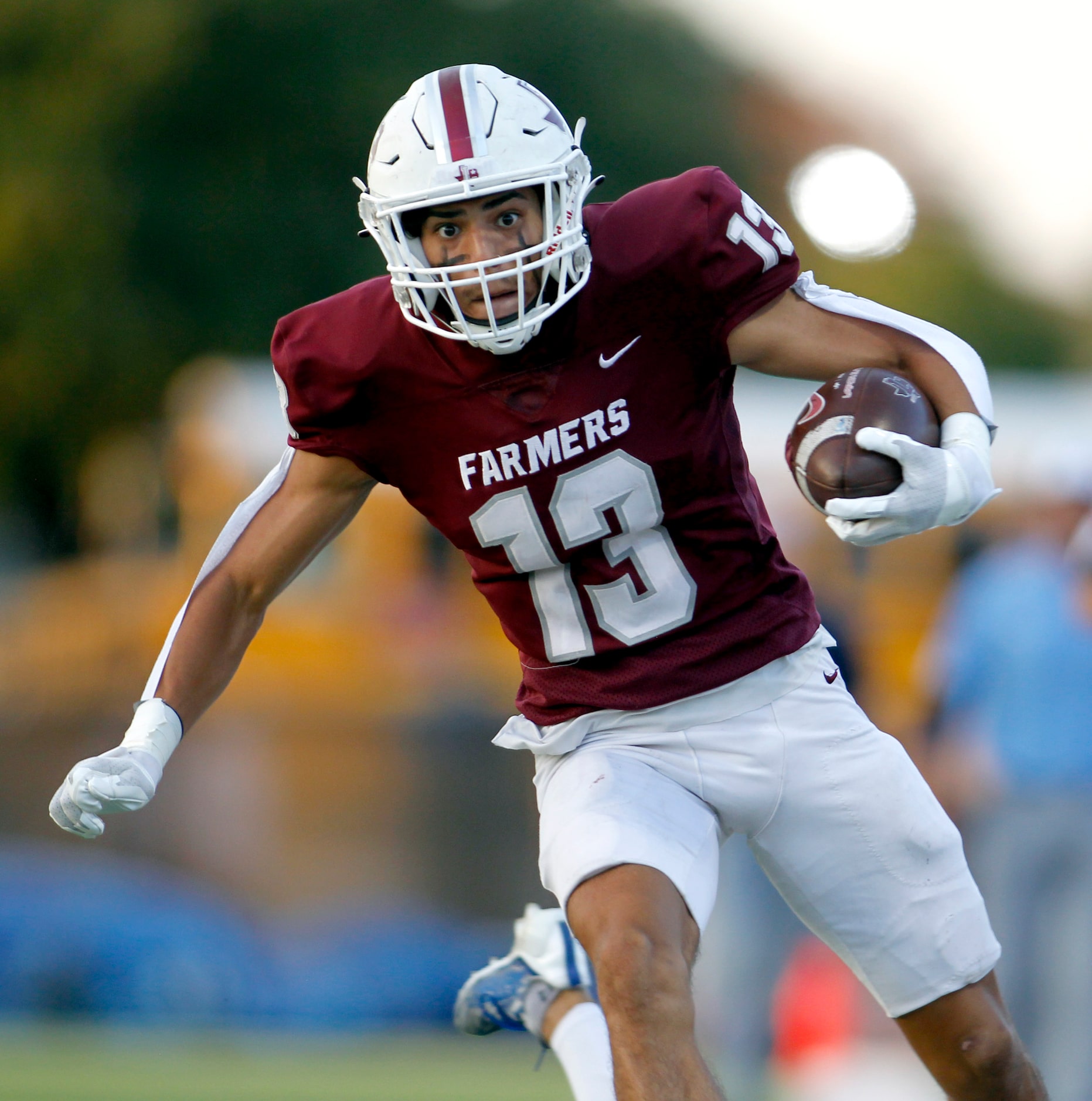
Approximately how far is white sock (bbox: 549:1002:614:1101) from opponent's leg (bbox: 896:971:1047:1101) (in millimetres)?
628

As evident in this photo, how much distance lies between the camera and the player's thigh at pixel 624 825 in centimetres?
294

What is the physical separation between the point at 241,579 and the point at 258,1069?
11.2 ft

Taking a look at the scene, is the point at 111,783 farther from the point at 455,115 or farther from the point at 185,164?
the point at 185,164

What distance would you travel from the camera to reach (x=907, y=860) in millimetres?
3283

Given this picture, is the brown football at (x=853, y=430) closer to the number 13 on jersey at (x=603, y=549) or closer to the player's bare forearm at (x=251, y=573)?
the number 13 on jersey at (x=603, y=549)

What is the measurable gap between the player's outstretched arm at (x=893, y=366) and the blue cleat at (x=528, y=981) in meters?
1.28

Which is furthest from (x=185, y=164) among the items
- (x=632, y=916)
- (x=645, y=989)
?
(x=645, y=989)

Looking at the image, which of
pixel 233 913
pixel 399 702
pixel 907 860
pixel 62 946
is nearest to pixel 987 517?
pixel 399 702

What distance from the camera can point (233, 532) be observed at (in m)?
3.39

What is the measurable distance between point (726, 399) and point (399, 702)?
24.3ft

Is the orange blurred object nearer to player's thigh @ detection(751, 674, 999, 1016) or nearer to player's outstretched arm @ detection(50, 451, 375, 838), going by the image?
player's thigh @ detection(751, 674, 999, 1016)

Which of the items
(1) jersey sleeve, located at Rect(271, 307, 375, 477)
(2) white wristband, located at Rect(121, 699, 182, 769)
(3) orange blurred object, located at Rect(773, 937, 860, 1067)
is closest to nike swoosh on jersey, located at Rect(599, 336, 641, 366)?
(1) jersey sleeve, located at Rect(271, 307, 375, 477)

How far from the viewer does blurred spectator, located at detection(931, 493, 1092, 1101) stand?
16.4 feet

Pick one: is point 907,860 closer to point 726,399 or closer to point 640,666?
point 640,666
